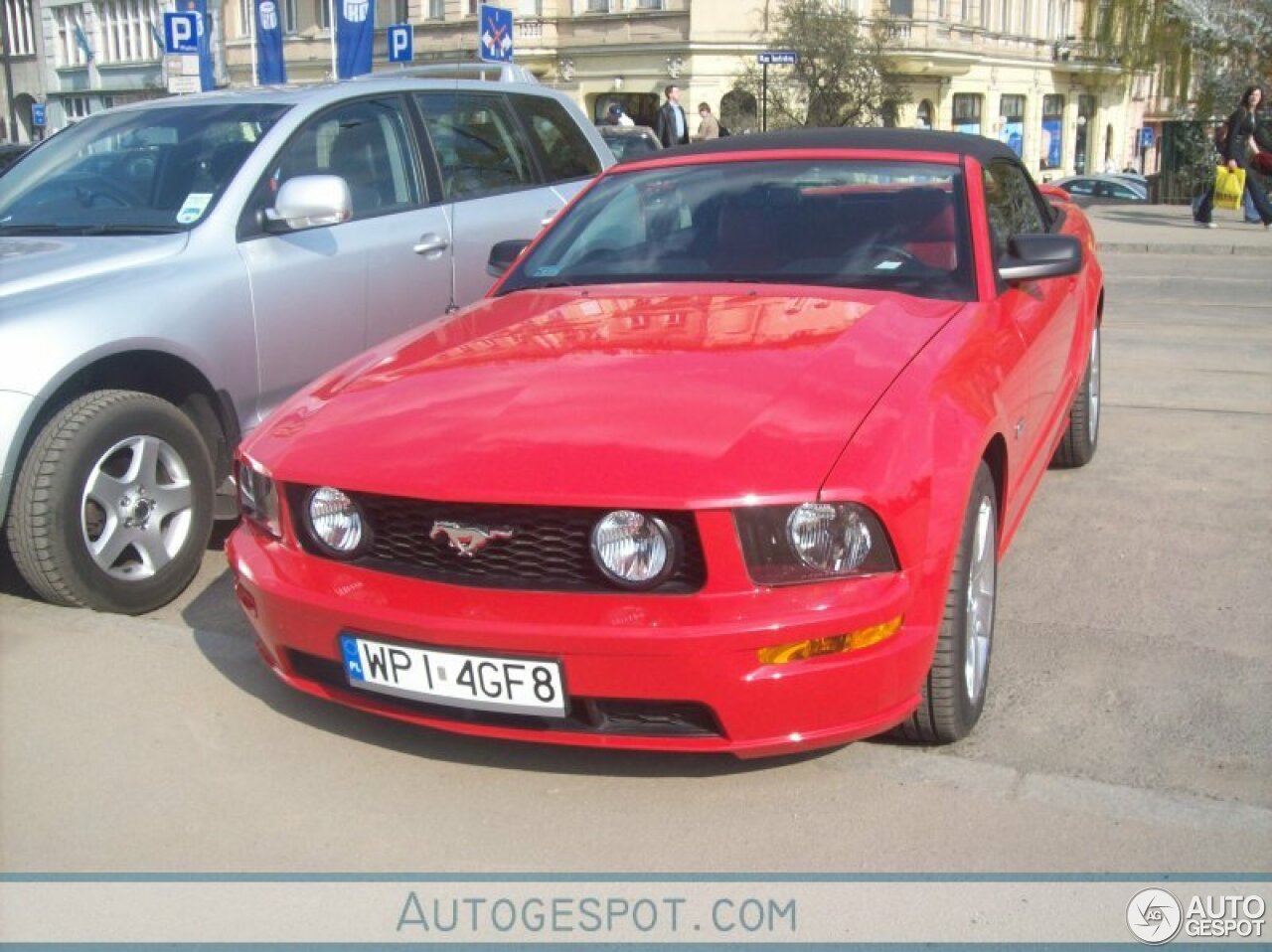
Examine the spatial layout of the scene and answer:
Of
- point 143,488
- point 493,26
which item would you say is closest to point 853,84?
point 493,26

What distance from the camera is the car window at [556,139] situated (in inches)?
275

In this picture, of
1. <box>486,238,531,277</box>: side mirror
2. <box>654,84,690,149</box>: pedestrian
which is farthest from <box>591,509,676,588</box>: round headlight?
<box>654,84,690,149</box>: pedestrian

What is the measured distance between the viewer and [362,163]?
586 centimetres

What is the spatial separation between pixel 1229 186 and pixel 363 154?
48.4ft

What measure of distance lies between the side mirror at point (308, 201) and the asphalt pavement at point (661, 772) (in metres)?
1.37

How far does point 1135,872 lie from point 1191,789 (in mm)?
464

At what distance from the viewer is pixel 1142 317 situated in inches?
428

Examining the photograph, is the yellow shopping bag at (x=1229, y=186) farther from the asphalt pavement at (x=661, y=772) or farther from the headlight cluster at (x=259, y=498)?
the headlight cluster at (x=259, y=498)

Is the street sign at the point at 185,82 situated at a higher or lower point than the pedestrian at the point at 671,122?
higher

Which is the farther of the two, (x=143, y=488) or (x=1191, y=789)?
(x=143, y=488)

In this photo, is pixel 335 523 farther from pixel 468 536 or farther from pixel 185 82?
pixel 185 82

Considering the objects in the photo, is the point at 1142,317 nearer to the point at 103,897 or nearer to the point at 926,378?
the point at 926,378
